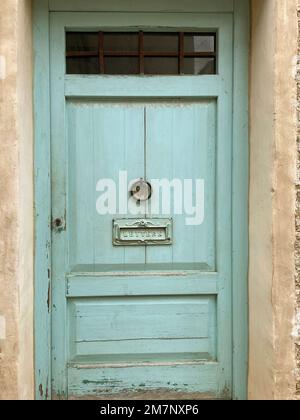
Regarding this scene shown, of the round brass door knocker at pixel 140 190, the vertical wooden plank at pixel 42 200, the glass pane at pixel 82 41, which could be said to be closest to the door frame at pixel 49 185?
the vertical wooden plank at pixel 42 200

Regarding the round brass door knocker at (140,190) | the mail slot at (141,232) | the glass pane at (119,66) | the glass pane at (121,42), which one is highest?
the glass pane at (121,42)

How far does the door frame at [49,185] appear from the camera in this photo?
2.58 metres

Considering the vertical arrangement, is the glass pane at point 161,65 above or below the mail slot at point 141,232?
above

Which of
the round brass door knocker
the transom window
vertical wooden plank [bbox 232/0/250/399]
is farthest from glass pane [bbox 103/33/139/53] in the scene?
the round brass door knocker

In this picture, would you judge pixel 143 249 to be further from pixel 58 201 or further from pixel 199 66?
pixel 199 66

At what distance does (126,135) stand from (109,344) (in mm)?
1097

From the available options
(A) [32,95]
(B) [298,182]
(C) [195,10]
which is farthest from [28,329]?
(C) [195,10]

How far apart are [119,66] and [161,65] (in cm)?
22

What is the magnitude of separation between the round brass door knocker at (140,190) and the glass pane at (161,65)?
1.90 ft

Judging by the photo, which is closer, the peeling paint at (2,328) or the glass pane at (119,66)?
the peeling paint at (2,328)

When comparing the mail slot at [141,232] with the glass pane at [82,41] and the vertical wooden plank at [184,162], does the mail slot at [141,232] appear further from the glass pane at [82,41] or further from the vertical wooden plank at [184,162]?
the glass pane at [82,41]

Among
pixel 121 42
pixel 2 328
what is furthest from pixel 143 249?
pixel 121 42

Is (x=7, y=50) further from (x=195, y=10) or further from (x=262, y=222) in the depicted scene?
(x=262, y=222)

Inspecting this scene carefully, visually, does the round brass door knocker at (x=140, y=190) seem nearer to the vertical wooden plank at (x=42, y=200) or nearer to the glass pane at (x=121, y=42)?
the vertical wooden plank at (x=42, y=200)
